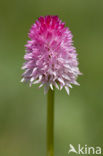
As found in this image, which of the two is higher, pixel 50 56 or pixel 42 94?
pixel 42 94

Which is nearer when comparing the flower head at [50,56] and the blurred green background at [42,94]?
the flower head at [50,56]

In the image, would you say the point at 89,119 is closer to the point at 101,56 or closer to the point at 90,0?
the point at 101,56

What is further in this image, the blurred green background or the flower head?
the blurred green background

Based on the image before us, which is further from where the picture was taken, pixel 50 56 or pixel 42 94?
pixel 42 94
